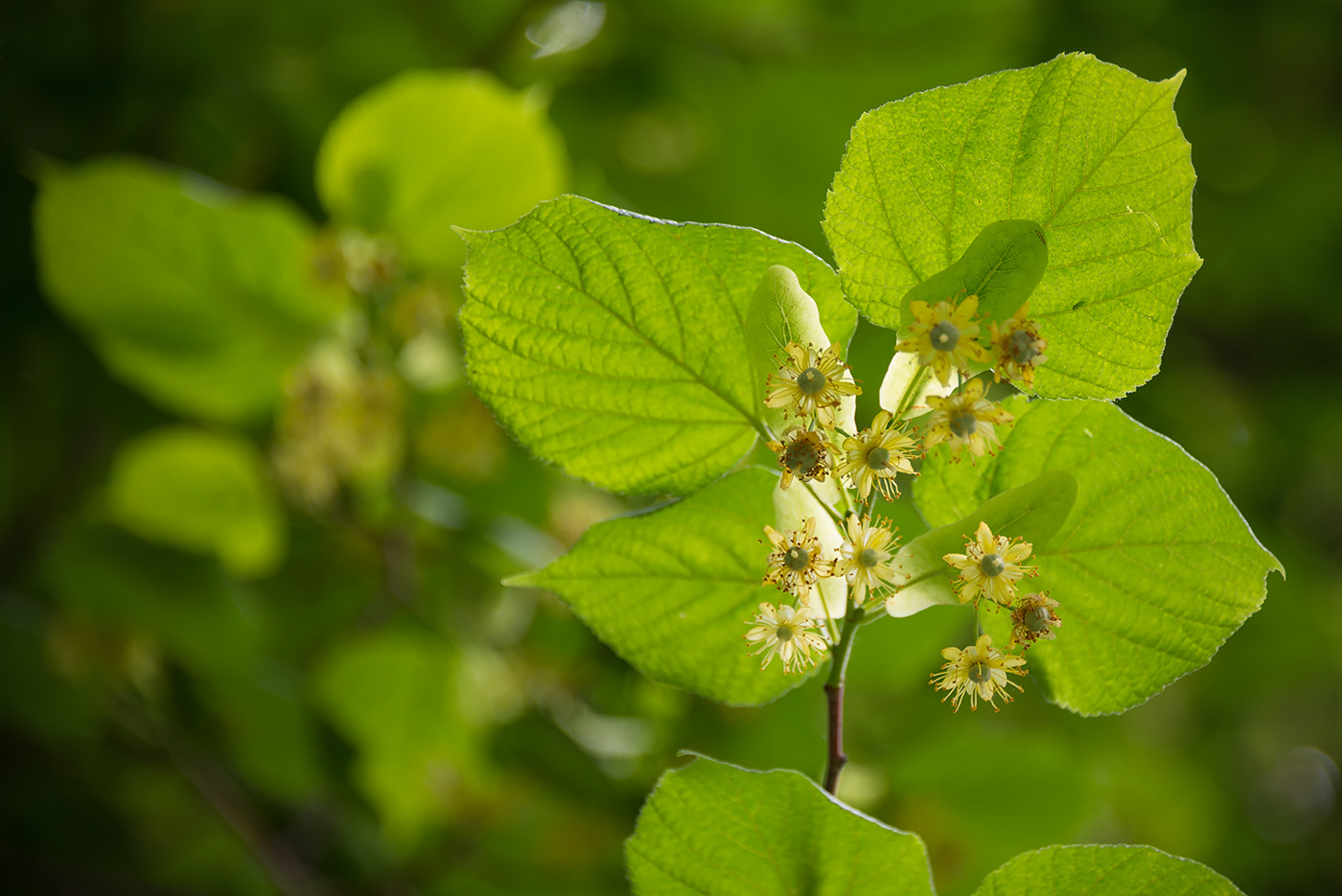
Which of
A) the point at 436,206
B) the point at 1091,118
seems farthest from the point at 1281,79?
the point at 1091,118

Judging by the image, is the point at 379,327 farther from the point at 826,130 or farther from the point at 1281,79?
the point at 1281,79

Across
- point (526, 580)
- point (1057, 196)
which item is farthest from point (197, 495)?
point (1057, 196)

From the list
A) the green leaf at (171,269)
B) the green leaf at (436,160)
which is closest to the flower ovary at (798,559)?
the green leaf at (436,160)

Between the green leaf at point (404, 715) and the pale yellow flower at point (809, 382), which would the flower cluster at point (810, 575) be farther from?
the green leaf at point (404, 715)

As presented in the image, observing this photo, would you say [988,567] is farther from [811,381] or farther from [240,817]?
[240,817]

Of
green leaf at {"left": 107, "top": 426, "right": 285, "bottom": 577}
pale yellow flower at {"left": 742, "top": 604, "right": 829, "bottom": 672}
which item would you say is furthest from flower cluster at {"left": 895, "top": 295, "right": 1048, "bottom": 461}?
green leaf at {"left": 107, "top": 426, "right": 285, "bottom": 577}

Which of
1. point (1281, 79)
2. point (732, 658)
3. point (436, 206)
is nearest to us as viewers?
point (732, 658)
